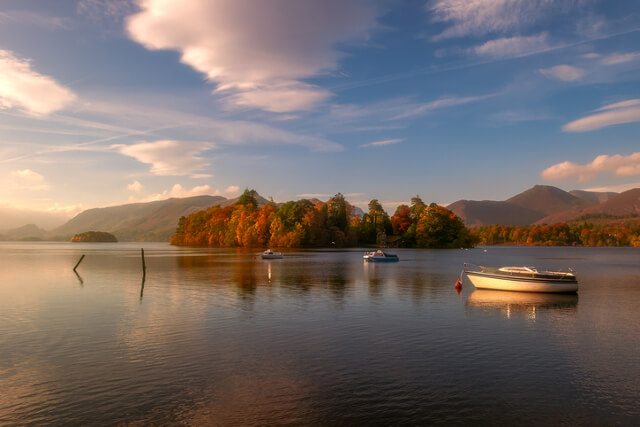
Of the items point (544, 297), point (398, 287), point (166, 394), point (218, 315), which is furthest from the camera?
point (398, 287)

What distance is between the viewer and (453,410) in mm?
16281

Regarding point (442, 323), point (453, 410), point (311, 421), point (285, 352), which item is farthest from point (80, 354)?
point (442, 323)

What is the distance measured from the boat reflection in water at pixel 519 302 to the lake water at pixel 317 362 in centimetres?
57

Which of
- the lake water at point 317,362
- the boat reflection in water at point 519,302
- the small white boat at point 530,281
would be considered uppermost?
the small white boat at point 530,281

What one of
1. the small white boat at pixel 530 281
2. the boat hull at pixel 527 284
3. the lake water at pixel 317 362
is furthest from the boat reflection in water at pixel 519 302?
the small white boat at pixel 530 281

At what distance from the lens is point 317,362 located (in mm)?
22312

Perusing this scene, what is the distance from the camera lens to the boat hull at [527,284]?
49.4 metres

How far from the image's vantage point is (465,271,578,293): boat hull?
4941 cm

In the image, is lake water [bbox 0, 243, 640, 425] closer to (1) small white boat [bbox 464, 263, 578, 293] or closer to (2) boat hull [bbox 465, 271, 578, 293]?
(2) boat hull [bbox 465, 271, 578, 293]

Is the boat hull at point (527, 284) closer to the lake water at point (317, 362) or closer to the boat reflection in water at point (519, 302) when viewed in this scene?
the boat reflection in water at point (519, 302)

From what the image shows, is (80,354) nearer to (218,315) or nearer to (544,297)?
(218,315)

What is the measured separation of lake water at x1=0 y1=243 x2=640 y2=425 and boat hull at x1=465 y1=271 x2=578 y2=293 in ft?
17.7

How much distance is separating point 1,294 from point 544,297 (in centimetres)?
6423

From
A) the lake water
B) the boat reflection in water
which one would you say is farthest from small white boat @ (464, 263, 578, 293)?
the lake water
